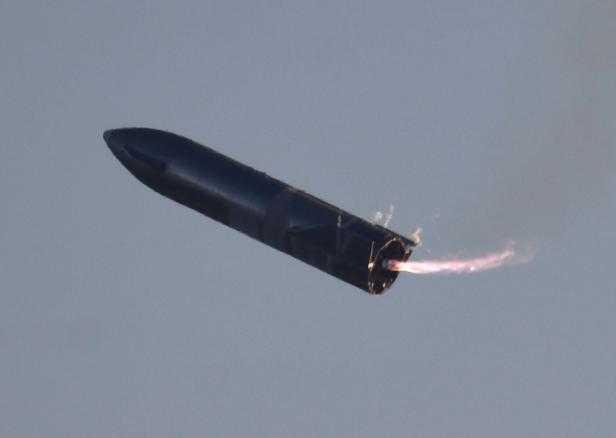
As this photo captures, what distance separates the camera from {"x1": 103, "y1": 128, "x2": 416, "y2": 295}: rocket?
133 meters

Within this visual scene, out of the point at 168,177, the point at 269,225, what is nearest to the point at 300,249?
the point at 269,225

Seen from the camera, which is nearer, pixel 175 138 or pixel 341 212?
pixel 341 212

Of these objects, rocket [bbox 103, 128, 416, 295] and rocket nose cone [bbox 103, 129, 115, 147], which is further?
rocket nose cone [bbox 103, 129, 115, 147]

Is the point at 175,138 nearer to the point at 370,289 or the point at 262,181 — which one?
Result: the point at 262,181

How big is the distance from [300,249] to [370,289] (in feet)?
17.4

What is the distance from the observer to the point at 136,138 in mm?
145750

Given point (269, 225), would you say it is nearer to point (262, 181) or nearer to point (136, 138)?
point (262, 181)

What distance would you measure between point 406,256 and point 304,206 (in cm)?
734

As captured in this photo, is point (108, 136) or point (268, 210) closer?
point (268, 210)

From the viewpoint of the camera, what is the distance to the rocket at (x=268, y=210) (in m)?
133

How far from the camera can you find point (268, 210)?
136m

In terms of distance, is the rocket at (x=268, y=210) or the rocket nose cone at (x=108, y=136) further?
the rocket nose cone at (x=108, y=136)

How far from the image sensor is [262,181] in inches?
5433

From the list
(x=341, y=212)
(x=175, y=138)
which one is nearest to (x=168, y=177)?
(x=175, y=138)
